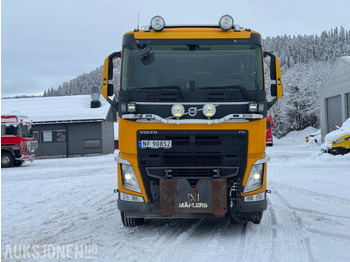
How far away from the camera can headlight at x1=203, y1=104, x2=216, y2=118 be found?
5715 millimetres

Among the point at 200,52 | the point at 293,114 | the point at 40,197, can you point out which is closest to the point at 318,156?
the point at 40,197

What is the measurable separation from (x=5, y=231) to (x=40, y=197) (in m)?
4.11

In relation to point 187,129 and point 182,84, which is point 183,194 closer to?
point 187,129

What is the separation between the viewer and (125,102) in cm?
588

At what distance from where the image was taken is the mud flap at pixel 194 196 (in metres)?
5.70

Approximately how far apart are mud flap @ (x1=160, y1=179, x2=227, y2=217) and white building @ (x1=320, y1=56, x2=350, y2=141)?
84.4 feet

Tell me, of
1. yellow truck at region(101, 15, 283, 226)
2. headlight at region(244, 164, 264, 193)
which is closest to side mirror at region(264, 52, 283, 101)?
yellow truck at region(101, 15, 283, 226)

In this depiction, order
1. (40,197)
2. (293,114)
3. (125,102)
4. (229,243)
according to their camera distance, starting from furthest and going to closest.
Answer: (293,114), (40,197), (125,102), (229,243)

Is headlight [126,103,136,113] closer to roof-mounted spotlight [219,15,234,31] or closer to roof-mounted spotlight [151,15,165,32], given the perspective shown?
roof-mounted spotlight [151,15,165,32]

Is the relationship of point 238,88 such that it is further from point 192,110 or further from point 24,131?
point 24,131

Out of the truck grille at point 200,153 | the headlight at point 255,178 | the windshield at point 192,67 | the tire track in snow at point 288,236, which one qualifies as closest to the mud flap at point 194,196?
the truck grille at point 200,153

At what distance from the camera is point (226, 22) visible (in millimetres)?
6230

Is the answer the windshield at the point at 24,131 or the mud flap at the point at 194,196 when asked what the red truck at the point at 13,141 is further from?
the mud flap at the point at 194,196

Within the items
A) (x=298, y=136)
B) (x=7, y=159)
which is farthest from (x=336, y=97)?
(x=7, y=159)
